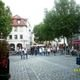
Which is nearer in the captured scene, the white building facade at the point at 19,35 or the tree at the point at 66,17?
the tree at the point at 66,17

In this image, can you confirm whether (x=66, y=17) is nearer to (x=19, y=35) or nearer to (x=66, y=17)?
(x=66, y=17)

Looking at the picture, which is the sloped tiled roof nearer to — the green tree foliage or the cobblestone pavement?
the green tree foliage

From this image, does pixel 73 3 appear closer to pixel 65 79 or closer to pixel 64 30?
pixel 64 30

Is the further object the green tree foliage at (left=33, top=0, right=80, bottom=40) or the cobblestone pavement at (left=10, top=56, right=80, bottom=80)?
the green tree foliage at (left=33, top=0, right=80, bottom=40)

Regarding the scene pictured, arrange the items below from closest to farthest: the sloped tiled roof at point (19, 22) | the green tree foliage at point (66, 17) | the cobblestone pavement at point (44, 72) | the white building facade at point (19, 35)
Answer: the cobblestone pavement at point (44, 72)
the green tree foliage at point (66, 17)
the white building facade at point (19, 35)
the sloped tiled roof at point (19, 22)

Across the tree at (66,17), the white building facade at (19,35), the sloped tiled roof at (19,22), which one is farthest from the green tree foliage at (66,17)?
the sloped tiled roof at (19,22)

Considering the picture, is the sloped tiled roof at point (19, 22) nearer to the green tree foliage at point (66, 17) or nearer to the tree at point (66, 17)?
the green tree foliage at point (66, 17)

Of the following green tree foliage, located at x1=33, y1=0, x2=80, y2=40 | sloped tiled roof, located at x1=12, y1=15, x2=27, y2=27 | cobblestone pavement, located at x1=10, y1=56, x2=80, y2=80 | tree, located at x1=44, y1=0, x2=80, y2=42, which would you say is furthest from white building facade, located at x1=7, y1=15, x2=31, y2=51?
cobblestone pavement, located at x1=10, y1=56, x2=80, y2=80

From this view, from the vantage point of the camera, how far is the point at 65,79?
20.8 meters

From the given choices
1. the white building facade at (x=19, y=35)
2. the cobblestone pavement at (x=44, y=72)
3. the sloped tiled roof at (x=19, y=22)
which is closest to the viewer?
the cobblestone pavement at (x=44, y=72)

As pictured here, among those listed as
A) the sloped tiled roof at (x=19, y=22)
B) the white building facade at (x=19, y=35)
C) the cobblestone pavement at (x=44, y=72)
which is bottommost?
the cobblestone pavement at (x=44, y=72)

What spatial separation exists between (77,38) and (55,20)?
21541 millimetres

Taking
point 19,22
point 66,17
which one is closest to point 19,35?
point 19,22

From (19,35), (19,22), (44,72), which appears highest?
(19,22)
